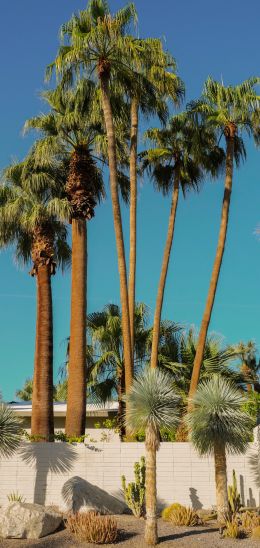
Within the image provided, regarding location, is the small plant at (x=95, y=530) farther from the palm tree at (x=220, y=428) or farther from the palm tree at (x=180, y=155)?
the palm tree at (x=180, y=155)

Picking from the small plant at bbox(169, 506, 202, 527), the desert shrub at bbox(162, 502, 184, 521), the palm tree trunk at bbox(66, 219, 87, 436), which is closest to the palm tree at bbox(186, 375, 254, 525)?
the small plant at bbox(169, 506, 202, 527)

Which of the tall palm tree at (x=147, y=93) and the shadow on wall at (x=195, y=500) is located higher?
the tall palm tree at (x=147, y=93)

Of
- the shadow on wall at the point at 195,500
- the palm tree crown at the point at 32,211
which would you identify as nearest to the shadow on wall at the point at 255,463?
the shadow on wall at the point at 195,500

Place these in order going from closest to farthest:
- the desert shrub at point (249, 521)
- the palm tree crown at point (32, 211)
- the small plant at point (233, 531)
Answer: the small plant at point (233, 531)
the desert shrub at point (249, 521)
the palm tree crown at point (32, 211)

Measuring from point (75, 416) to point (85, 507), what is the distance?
4289 millimetres

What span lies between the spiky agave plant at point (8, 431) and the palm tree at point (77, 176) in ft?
10.9

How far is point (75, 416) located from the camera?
774 inches

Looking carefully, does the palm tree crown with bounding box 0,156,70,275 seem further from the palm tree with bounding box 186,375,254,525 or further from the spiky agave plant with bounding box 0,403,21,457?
the palm tree with bounding box 186,375,254,525

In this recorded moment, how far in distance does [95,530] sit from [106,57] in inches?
608

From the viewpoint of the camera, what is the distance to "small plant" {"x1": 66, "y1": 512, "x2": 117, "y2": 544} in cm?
1356

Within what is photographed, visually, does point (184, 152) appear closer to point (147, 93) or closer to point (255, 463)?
point (147, 93)

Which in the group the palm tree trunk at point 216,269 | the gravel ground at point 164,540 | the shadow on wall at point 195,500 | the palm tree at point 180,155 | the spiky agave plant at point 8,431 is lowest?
the gravel ground at point 164,540

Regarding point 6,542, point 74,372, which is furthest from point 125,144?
point 6,542

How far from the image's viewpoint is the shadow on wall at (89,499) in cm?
1577
